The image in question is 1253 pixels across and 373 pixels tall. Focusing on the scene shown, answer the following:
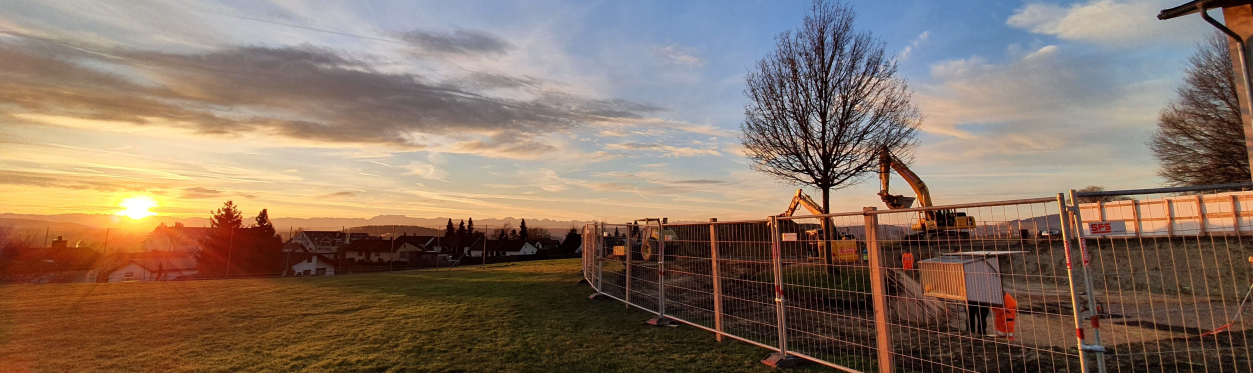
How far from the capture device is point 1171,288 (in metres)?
13.0

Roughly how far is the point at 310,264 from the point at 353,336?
50.4m

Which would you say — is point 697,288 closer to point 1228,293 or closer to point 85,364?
point 85,364

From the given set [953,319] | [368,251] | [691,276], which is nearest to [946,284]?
[691,276]

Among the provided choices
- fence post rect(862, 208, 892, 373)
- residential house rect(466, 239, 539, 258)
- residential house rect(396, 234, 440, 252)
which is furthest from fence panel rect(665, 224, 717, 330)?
residential house rect(396, 234, 440, 252)

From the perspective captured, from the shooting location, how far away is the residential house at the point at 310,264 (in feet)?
157

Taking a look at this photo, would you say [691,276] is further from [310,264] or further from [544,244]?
[544,244]

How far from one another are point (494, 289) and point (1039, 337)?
10578mm

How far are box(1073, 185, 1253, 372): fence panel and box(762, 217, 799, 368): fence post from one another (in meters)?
2.66

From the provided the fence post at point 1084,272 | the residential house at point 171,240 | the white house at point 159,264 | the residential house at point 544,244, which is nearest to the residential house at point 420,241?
the residential house at point 544,244

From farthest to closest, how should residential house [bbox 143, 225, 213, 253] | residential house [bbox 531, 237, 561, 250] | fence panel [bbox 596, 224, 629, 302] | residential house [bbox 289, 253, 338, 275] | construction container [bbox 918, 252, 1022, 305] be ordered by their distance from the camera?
residential house [bbox 531, 237, 561, 250], residential house [bbox 143, 225, 213, 253], residential house [bbox 289, 253, 338, 275], fence panel [bbox 596, 224, 629, 302], construction container [bbox 918, 252, 1022, 305]

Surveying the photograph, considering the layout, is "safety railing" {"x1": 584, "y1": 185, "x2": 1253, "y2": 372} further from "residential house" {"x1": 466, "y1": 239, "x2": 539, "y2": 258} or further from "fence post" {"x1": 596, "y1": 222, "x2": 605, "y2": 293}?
"residential house" {"x1": 466, "y1": 239, "x2": 539, "y2": 258}

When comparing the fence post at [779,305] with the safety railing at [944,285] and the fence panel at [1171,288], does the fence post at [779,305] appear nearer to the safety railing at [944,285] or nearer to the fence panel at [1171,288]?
the safety railing at [944,285]

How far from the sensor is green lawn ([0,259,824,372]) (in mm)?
5652

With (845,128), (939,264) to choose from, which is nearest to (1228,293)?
(845,128)
